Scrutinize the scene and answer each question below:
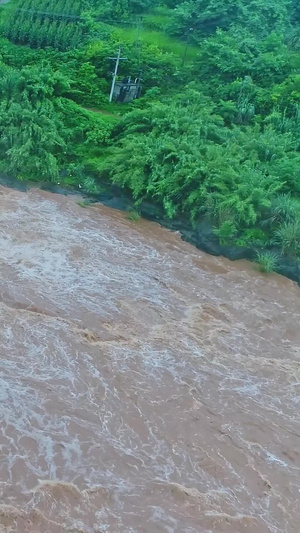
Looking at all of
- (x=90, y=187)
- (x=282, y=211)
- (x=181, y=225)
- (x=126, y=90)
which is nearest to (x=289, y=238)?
(x=282, y=211)

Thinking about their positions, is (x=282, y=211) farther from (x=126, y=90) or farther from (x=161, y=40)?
(x=161, y=40)

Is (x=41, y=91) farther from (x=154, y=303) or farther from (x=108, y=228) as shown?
(x=154, y=303)

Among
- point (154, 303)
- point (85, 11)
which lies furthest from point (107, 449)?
point (85, 11)

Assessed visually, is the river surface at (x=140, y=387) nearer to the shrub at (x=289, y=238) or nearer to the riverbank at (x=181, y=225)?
the riverbank at (x=181, y=225)

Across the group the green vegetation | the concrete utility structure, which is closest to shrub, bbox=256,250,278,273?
the green vegetation

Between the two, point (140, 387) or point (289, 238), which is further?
point (289, 238)

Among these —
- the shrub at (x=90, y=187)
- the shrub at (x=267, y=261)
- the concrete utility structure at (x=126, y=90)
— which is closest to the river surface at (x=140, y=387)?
the shrub at (x=267, y=261)

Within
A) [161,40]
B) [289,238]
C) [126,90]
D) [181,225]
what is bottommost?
[181,225]
